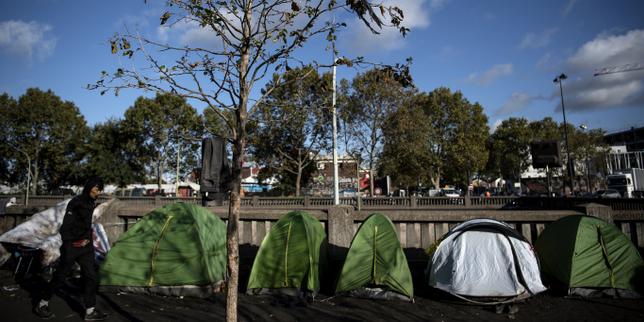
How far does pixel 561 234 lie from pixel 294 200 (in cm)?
1876

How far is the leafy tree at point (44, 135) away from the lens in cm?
4062

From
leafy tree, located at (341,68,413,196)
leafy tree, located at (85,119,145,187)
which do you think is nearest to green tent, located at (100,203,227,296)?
leafy tree, located at (341,68,413,196)

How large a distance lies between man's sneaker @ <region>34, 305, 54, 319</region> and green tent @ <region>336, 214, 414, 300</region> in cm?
392

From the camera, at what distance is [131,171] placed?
1757 inches

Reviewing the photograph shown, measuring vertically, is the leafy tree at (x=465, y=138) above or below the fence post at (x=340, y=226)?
above

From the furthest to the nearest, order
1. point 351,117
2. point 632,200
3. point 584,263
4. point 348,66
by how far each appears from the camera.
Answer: point 351,117 < point 632,200 < point 584,263 < point 348,66

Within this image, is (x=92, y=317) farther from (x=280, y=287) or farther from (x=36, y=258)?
(x=36, y=258)

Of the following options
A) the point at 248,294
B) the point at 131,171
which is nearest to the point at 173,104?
the point at 131,171

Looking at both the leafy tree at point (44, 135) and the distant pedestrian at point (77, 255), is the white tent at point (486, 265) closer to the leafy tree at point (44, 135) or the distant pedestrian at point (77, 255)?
Answer: the distant pedestrian at point (77, 255)

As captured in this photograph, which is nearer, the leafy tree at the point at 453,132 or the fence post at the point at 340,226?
the fence post at the point at 340,226

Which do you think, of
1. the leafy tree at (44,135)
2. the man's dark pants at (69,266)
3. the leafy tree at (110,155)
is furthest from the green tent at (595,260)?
the leafy tree at (44,135)

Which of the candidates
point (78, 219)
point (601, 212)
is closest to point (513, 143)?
point (601, 212)

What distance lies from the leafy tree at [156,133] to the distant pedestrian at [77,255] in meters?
33.6

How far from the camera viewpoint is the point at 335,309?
5.36 metres
